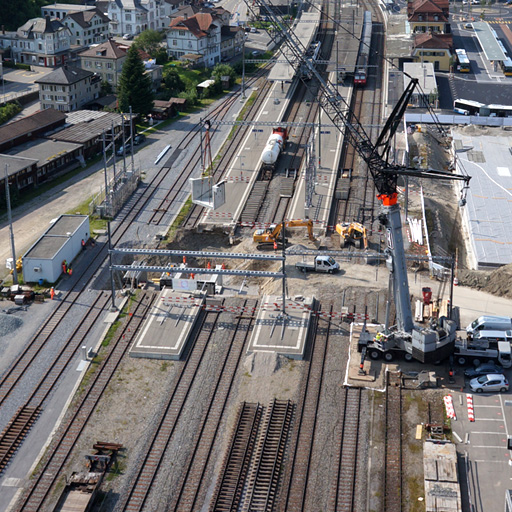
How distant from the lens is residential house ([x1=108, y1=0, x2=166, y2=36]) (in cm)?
12821

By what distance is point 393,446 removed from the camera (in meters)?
42.3

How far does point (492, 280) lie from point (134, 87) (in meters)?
50.2

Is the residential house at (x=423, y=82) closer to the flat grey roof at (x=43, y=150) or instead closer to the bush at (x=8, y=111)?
the flat grey roof at (x=43, y=150)

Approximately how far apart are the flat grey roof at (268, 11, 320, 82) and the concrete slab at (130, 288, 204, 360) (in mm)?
52208

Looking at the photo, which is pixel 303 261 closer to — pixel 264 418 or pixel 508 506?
pixel 264 418

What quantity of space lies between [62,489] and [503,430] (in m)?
22.5

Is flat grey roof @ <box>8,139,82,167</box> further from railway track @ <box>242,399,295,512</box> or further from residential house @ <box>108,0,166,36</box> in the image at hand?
residential house @ <box>108,0,166,36</box>

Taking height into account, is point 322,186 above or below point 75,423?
above

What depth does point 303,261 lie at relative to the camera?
2379 inches

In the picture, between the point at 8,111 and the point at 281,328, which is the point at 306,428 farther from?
the point at 8,111

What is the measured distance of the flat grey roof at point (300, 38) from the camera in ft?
336

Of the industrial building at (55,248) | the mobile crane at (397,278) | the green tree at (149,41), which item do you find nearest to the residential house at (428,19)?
the green tree at (149,41)

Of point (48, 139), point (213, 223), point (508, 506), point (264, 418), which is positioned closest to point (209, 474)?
point (264, 418)

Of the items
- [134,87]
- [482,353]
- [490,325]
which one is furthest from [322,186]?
[482,353]
